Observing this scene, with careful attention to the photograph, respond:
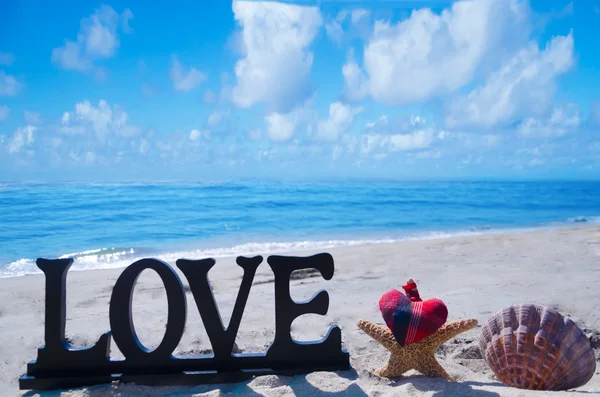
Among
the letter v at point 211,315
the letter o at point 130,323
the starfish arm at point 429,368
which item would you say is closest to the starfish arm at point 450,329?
the starfish arm at point 429,368

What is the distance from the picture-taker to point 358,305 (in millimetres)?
5492

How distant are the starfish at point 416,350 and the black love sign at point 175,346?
0.34 metres

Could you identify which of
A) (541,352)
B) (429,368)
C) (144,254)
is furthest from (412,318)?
(144,254)

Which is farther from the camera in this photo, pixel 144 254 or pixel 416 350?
pixel 144 254

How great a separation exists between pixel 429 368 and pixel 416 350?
0.18 metres

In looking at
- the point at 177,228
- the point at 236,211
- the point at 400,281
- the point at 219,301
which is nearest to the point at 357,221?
the point at 236,211

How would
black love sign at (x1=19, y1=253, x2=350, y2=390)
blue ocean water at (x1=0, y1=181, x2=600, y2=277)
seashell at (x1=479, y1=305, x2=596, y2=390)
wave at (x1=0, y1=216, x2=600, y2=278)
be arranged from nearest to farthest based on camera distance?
seashell at (x1=479, y1=305, x2=596, y2=390) → black love sign at (x1=19, y1=253, x2=350, y2=390) → wave at (x1=0, y1=216, x2=600, y2=278) → blue ocean water at (x1=0, y1=181, x2=600, y2=277)

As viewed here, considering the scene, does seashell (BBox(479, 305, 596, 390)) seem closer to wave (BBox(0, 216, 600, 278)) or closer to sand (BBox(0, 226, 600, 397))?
sand (BBox(0, 226, 600, 397))

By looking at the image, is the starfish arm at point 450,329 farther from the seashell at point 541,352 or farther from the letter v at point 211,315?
the letter v at point 211,315

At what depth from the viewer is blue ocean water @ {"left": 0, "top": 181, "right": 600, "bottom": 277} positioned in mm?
12242

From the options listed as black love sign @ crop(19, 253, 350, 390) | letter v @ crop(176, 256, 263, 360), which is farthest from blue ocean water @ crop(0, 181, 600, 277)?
letter v @ crop(176, 256, 263, 360)

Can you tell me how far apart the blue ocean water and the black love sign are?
648 cm

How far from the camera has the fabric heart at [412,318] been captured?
2.99 m

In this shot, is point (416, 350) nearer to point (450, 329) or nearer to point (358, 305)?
point (450, 329)
